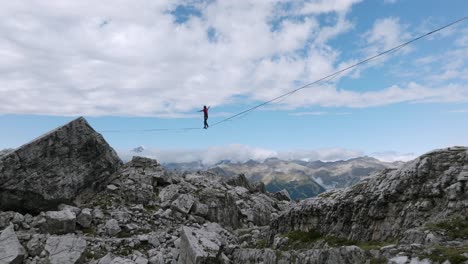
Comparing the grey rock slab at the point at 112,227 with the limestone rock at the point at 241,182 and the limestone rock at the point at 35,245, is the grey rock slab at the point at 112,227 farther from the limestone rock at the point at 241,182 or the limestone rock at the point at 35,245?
the limestone rock at the point at 241,182

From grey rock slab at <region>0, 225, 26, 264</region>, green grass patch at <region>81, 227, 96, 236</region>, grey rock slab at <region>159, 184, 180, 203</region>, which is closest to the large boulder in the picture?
green grass patch at <region>81, 227, 96, 236</region>

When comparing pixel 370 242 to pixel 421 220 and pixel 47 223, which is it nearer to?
pixel 421 220

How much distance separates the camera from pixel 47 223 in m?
34.8

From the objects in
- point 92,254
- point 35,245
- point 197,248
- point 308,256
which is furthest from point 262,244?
point 35,245

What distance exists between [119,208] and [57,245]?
1135 cm

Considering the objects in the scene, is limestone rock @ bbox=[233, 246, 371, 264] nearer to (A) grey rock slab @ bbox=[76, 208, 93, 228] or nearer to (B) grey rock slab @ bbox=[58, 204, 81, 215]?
(A) grey rock slab @ bbox=[76, 208, 93, 228]

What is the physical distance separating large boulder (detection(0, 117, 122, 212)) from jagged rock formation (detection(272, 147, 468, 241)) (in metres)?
29.1

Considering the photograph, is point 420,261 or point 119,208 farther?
point 119,208

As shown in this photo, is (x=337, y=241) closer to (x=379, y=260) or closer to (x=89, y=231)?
(x=379, y=260)

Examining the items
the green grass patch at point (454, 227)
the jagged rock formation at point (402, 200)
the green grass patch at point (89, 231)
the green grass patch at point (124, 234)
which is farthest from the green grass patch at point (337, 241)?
the green grass patch at point (89, 231)

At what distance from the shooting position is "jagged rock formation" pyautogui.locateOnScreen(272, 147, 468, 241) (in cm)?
2105

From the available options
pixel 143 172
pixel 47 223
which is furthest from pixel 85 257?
pixel 143 172

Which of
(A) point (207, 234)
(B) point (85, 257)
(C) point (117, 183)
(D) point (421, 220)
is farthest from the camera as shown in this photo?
(C) point (117, 183)

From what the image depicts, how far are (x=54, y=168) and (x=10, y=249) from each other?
14111 mm
